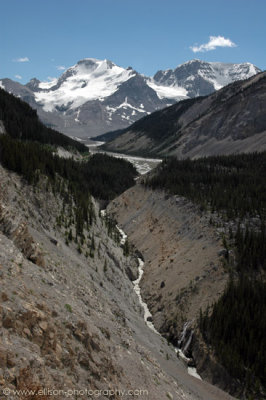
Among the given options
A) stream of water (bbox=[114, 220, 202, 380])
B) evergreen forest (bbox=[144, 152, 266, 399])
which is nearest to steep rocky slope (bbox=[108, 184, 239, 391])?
stream of water (bbox=[114, 220, 202, 380])

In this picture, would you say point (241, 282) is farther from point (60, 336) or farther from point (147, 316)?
point (60, 336)

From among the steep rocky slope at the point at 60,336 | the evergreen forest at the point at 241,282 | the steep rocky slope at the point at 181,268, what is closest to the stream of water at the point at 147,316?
the steep rocky slope at the point at 181,268

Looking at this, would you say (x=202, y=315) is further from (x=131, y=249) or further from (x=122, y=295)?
(x=131, y=249)

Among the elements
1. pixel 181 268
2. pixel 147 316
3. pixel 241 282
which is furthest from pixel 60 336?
pixel 181 268

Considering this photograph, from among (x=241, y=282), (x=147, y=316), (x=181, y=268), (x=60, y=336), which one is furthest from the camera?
(x=181, y=268)

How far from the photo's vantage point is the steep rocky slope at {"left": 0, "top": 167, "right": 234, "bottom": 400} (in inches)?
436

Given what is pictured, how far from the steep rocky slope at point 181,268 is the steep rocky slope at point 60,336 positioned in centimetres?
304

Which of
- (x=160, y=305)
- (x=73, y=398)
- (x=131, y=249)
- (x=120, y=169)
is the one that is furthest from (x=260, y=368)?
(x=120, y=169)

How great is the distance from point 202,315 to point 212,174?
1757 inches

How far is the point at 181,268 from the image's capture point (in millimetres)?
44625

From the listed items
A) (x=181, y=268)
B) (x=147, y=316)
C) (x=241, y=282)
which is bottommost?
(x=147, y=316)

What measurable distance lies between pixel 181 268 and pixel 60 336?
32.9 m

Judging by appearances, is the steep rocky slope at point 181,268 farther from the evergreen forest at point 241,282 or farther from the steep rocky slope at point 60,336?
the steep rocky slope at point 60,336

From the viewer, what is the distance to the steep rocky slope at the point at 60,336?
36.4 feet
